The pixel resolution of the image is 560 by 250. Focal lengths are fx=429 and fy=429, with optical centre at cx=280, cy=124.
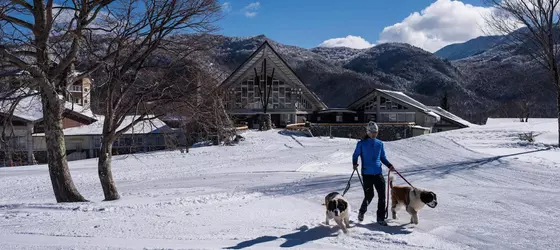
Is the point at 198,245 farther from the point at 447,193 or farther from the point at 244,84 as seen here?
the point at 244,84

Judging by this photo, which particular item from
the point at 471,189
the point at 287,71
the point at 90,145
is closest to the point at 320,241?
the point at 471,189

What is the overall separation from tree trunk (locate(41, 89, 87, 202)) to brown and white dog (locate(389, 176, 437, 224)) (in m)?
7.46

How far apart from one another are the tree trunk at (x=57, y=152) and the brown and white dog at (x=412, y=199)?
24.5 ft

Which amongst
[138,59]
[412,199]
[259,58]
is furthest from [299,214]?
[259,58]

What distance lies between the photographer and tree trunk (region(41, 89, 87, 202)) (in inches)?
393

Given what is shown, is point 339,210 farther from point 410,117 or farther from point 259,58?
point 410,117

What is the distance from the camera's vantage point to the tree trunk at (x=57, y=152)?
9.98m

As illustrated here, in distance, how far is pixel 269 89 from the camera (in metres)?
48.2

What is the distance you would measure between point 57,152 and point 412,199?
8.14 meters

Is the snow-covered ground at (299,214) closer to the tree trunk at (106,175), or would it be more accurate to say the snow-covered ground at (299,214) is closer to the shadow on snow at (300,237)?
the shadow on snow at (300,237)

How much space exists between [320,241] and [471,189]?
6.07 m

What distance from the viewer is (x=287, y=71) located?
4806 centimetres

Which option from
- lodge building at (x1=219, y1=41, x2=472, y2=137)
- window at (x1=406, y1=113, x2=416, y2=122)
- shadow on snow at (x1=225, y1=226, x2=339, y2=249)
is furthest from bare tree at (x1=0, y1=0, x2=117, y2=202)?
window at (x1=406, y1=113, x2=416, y2=122)

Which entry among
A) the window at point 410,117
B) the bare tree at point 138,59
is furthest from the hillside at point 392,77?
the bare tree at point 138,59
